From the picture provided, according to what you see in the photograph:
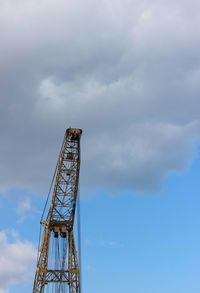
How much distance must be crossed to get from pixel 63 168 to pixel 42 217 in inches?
390

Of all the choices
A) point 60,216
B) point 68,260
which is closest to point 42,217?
point 60,216

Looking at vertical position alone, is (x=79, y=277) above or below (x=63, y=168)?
below

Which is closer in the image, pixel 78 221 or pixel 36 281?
pixel 36 281

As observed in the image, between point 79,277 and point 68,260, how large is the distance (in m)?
3.62

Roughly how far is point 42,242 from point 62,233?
13.4 feet

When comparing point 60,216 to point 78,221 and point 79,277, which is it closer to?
point 78,221

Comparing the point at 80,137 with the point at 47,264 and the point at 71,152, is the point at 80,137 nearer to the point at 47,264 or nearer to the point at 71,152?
the point at 71,152

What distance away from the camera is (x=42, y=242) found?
276ft

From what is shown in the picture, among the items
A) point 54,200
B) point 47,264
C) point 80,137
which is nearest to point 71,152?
point 80,137

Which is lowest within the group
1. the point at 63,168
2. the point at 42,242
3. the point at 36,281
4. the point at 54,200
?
the point at 36,281

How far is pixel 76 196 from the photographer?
86.0 m

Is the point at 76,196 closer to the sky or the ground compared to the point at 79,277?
closer to the sky

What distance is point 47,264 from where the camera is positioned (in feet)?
274

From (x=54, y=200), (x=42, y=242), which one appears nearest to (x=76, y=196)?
(x=54, y=200)
